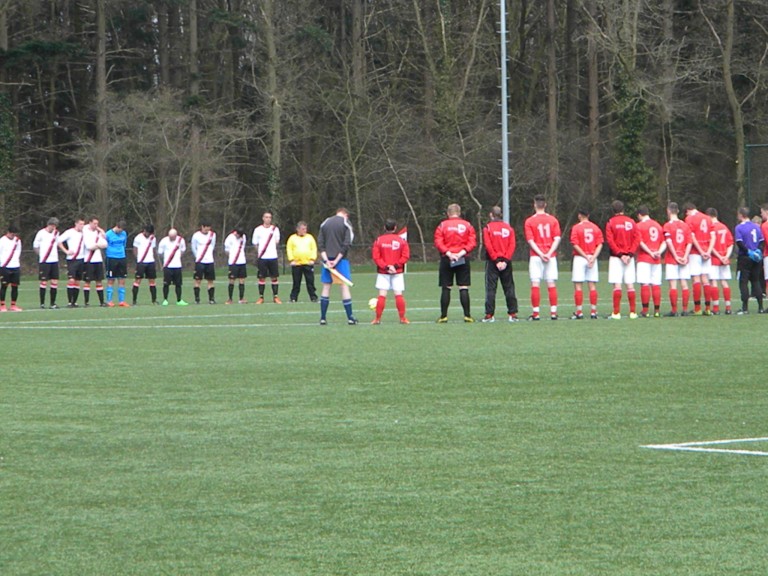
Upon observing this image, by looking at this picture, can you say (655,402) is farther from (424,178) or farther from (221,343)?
(424,178)

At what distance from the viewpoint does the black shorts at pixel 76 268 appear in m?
31.9

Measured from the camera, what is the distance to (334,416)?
37.2ft

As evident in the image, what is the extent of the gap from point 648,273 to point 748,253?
2.50 meters

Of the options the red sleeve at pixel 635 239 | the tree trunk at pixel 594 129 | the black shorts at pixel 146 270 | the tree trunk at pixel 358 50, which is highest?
the tree trunk at pixel 358 50

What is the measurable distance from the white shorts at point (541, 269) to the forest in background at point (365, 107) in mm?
34343

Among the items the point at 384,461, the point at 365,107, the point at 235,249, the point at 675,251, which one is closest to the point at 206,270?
the point at 235,249

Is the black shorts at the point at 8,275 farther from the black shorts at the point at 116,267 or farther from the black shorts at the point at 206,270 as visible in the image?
the black shorts at the point at 206,270

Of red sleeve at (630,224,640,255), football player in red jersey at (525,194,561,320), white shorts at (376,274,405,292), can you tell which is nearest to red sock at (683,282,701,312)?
red sleeve at (630,224,640,255)

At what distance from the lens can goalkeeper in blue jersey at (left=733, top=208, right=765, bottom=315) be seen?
25672 mm

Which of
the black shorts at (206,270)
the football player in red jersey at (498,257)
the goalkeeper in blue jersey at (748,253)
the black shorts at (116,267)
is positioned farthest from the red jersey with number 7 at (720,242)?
the black shorts at (116,267)

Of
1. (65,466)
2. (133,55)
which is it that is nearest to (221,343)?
(65,466)

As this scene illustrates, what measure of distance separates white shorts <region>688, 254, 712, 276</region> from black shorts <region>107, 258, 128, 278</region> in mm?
13228

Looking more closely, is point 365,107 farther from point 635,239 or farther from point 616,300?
point 616,300

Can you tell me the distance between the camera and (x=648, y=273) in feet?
80.1
